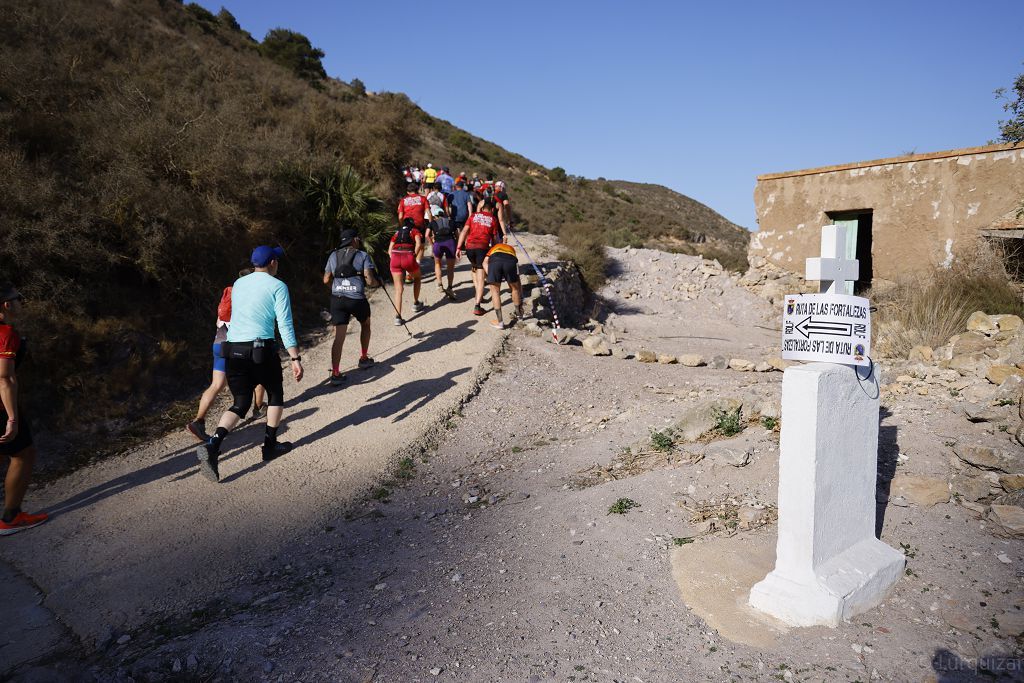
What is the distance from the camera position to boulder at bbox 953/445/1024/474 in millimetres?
4641

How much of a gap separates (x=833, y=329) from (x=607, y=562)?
6.86 ft

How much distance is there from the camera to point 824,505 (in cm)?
363

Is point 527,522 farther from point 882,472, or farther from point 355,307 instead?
point 355,307

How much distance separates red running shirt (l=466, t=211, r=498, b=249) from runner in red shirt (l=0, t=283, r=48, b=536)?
6.31 meters

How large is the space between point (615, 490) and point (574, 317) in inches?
359

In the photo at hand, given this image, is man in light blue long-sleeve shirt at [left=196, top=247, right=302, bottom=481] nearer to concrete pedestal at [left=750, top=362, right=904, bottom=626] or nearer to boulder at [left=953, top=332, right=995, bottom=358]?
concrete pedestal at [left=750, top=362, right=904, bottom=626]

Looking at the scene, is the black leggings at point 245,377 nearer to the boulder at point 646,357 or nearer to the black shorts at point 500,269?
the black shorts at point 500,269

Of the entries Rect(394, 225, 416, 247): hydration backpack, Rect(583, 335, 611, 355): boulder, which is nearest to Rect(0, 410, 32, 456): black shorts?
Rect(394, 225, 416, 247): hydration backpack

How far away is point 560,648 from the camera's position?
339 centimetres

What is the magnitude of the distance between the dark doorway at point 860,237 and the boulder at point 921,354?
658cm

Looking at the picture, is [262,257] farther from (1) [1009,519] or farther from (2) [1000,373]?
(2) [1000,373]

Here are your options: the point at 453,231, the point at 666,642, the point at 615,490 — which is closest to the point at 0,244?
the point at 453,231

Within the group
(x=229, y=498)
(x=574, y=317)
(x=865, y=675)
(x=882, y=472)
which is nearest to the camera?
(x=865, y=675)

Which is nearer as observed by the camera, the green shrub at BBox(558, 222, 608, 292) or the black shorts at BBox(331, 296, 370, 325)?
the black shorts at BBox(331, 296, 370, 325)
